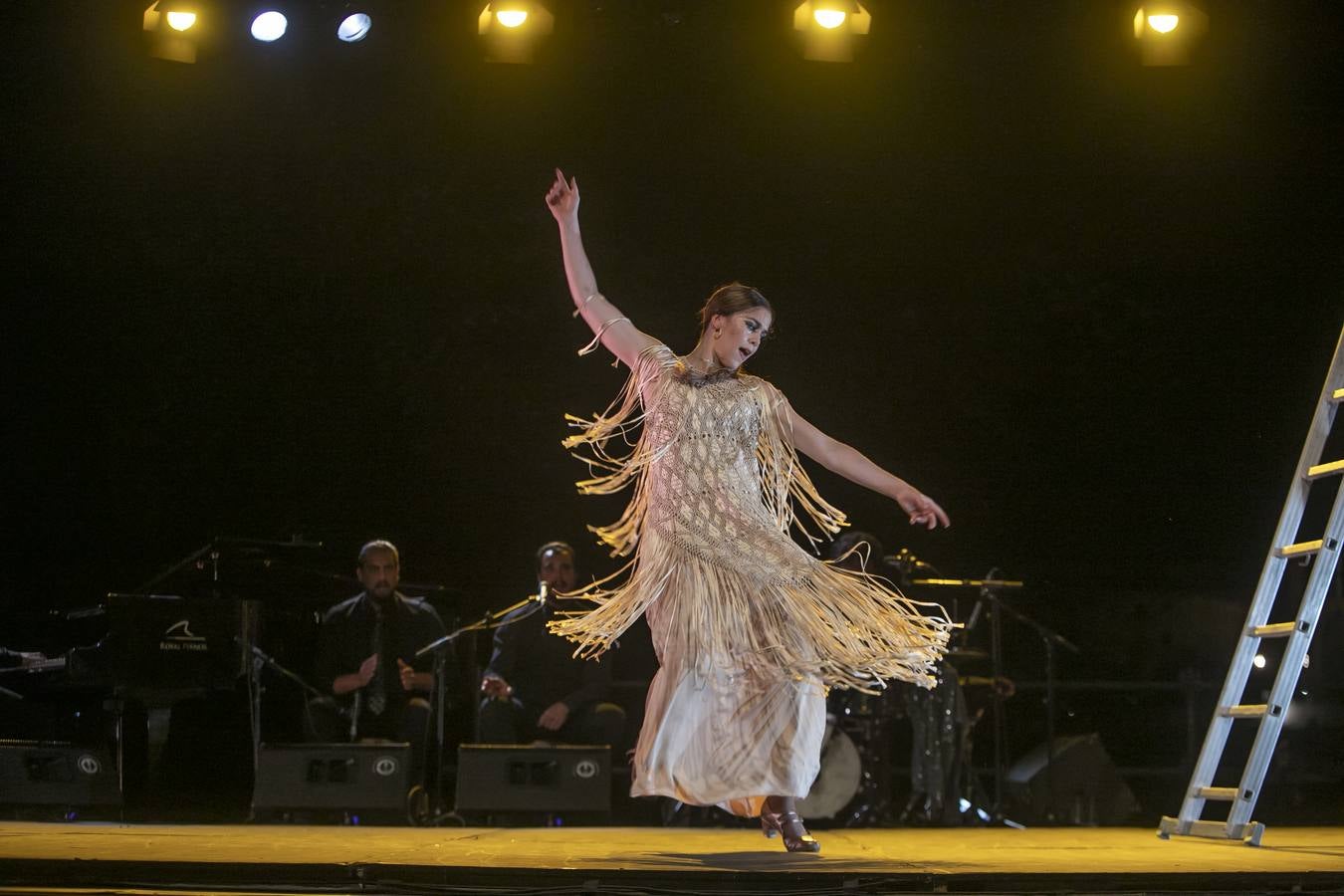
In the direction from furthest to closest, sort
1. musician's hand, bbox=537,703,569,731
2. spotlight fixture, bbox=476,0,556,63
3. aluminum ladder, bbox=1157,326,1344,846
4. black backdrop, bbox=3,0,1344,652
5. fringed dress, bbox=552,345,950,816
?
1. black backdrop, bbox=3,0,1344,652
2. spotlight fixture, bbox=476,0,556,63
3. musician's hand, bbox=537,703,569,731
4. aluminum ladder, bbox=1157,326,1344,846
5. fringed dress, bbox=552,345,950,816

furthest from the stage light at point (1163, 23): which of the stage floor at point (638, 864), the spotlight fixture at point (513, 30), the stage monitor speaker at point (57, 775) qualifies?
the stage monitor speaker at point (57, 775)

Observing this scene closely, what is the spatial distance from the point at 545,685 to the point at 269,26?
3154 mm

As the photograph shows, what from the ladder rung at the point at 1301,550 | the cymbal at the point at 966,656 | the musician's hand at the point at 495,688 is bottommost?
the musician's hand at the point at 495,688

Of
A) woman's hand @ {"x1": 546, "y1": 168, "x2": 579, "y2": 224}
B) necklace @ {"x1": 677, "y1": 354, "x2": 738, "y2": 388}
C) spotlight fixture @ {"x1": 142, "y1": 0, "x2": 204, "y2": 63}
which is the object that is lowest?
necklace @ {"x1": 677, "y1": 354, "x2": 738, "y2": 388}

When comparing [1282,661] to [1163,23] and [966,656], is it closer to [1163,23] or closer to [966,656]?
[966,656]

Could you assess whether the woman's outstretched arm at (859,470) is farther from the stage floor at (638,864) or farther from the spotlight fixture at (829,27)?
the spotlight fixture at (829,27)

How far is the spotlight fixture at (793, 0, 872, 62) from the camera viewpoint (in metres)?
6.07

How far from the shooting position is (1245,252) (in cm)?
690

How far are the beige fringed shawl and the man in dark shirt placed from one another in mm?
2313

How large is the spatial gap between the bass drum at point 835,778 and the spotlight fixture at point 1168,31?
3.22m

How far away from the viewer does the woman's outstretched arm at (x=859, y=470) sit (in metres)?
3.53

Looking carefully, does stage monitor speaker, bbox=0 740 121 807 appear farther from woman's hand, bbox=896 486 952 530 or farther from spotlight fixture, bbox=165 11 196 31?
woman's hand, bbox=896 486 952 530

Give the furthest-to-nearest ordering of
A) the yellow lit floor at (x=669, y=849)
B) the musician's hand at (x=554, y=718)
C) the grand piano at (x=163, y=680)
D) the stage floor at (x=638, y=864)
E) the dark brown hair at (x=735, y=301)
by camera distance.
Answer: the musician's hand at (x=554, y=718) < the grand piano at (x=163, y=680) < the dark brown hair at (x=735, y=301) < the yellow lit floor at (x=669, y=849) < the stage floor at (x=638, y=864)

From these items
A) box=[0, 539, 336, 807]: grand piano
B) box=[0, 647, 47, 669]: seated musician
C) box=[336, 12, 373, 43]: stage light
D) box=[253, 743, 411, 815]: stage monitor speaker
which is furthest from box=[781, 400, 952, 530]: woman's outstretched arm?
box=[336, 12, 373, 43]: stage light
